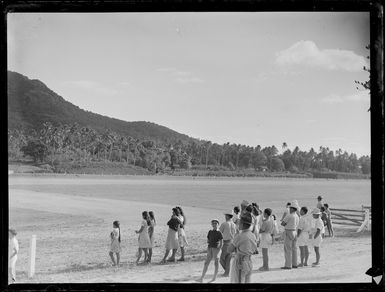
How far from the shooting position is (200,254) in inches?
420

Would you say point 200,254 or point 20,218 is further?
point 20,218

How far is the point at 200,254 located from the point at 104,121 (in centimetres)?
1917

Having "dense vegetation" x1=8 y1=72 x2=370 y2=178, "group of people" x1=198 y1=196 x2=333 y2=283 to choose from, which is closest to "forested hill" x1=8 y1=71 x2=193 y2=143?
"dense vegetation" x1=8 y1=72 x2=370 y2=178

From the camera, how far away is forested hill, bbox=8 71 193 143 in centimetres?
2298

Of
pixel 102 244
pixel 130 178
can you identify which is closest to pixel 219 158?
pixel 130 178

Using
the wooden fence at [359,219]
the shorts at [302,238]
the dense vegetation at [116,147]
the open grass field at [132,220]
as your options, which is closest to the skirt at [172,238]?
the open grass field at [132,220]

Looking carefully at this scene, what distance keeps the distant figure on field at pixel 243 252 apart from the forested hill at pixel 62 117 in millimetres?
17821

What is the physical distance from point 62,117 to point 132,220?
9.55 meters

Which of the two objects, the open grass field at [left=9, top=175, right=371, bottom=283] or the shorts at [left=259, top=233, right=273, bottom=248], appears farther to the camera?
the open grass field at [left=9, top=175, right=371, bottom=283]

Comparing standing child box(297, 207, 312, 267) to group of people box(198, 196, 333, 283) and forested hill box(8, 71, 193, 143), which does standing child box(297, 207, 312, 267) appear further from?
forested hill box(8, 71, 193, 143)

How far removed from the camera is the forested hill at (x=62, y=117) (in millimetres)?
22984

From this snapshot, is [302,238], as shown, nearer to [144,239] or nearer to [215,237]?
[215,237]
